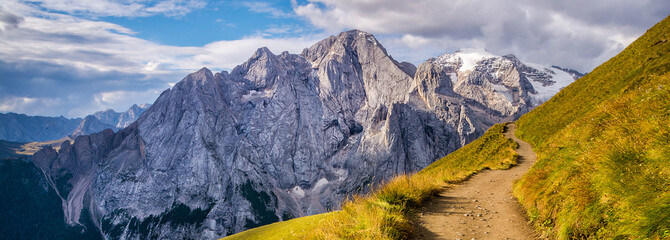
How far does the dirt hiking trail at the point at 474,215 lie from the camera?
9.55 meters

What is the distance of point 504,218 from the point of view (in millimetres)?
11383

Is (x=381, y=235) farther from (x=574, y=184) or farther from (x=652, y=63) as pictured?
(x=652, y=63)

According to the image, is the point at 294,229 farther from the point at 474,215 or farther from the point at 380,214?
the point at 380,214

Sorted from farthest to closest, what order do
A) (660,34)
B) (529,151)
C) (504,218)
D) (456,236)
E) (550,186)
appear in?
1. (660,34)
2. (529,151)
3. (504,218)
4. (550,186)
5. (456,236)

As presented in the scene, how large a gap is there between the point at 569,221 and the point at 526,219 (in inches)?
147

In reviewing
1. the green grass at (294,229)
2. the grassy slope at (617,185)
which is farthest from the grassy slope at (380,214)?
the grassy slope at (617,185)

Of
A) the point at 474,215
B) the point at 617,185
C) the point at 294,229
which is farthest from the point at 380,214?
the point at 294,229

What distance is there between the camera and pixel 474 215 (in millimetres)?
11883

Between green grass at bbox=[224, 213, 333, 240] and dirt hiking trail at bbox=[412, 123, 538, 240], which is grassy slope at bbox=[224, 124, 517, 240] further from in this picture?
green grass at bbox=[224, 213, 333, 240]

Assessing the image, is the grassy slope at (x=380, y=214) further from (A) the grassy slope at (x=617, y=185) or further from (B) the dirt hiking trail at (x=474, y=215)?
(A) the grassy slope at (x=617, y=185)

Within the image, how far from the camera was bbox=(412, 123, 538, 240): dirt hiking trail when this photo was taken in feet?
31.3

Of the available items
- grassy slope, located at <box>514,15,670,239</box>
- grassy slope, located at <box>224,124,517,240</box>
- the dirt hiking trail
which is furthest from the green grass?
grassy slope, located at <box>514,15,670,239</box>

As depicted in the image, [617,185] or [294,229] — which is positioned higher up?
[617,185]

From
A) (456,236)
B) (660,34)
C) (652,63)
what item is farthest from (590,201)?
(660,34)
